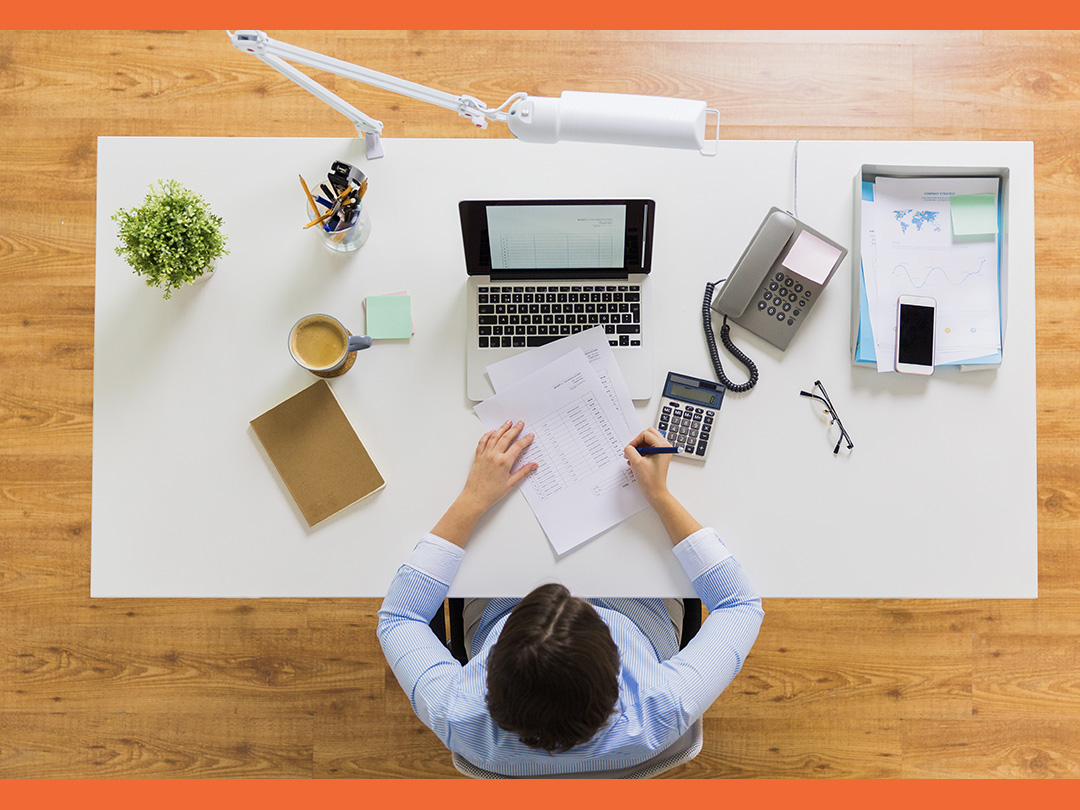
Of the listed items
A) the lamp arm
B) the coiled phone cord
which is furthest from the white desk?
the lamp arm

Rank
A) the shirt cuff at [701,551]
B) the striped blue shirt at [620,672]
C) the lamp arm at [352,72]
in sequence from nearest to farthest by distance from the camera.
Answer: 1. the lamp arm at [352,72]
2. the striped blue shirt at [620,672]
3. the shirt cuff at [701,551]

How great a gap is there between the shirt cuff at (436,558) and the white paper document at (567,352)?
278 millimetres

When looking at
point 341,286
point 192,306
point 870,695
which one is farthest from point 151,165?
point 870,695

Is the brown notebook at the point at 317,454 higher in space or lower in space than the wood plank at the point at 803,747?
higher

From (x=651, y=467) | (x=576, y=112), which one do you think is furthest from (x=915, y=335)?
(x=576, y=112)

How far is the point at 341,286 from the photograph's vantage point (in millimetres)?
1271

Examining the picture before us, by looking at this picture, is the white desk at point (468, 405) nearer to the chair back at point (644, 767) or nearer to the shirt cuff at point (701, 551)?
the shirt cuff at point (701, 551)

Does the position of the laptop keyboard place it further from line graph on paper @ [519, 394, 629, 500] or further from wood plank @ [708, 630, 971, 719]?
wood plank @ [708, 630, 971, 719]

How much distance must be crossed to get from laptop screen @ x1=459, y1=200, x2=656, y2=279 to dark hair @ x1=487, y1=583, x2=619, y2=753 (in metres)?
0.57

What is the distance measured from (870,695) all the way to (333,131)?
Answer: 2.06 m

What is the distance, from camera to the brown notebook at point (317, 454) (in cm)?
123

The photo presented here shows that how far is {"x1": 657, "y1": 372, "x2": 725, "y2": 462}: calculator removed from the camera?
1.23 metres

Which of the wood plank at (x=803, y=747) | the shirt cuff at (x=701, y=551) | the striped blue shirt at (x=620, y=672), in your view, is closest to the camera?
the striped blue shirt at (x=620, y=672)

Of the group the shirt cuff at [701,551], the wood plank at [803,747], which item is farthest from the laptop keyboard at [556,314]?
the wood plank at [803,747]
